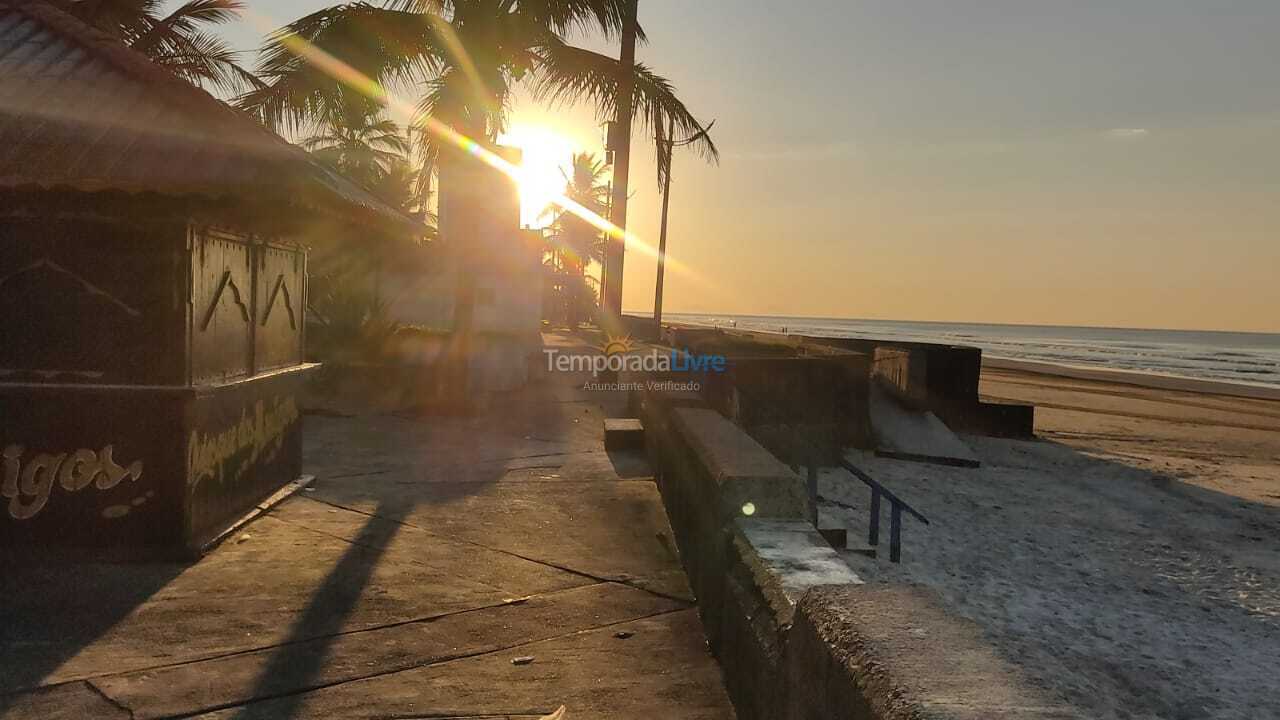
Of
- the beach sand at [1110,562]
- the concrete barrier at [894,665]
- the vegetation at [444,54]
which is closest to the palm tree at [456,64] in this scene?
the vegetation at [444,54]

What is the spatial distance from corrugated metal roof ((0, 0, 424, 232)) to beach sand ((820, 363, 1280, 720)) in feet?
15.5

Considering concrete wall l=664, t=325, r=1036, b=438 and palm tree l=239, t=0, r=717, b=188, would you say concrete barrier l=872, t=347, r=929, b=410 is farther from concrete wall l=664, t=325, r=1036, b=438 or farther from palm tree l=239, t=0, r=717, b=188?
palm tree l=239, t=0, r=717, b=188

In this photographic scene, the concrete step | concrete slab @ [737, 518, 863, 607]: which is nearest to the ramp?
the concrete step

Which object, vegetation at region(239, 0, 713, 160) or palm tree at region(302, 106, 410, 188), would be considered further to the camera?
palm tree at region(302, 106, 410, 188)

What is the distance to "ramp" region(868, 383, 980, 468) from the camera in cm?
1287

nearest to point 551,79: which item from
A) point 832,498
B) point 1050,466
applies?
point 832,498

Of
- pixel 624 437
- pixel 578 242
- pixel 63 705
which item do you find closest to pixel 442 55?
pixel 624 437

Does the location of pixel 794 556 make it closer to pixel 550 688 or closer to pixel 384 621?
pixel 550 688

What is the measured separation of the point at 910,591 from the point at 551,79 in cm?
1311

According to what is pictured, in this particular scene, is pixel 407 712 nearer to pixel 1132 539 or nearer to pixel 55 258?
pixel 55 258

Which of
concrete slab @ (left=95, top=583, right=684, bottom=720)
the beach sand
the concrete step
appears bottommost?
the beach sand

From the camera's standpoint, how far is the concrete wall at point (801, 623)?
168cm

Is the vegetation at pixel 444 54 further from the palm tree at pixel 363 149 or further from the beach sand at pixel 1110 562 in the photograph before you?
the palm tree at pixel 363 149

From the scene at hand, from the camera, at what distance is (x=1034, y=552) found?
8242 millimetres
